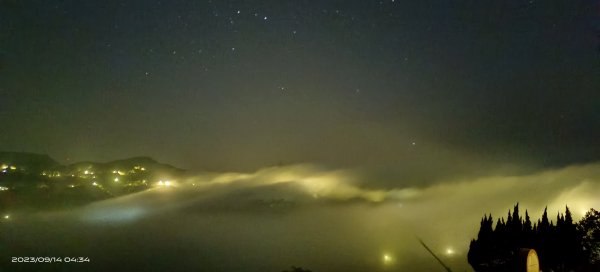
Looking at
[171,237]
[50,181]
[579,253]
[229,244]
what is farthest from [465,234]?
[50,181]

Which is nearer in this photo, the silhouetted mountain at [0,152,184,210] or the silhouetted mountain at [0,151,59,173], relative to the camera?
the silhouetted mountain at [0,152,184,210]

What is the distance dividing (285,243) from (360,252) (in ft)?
162

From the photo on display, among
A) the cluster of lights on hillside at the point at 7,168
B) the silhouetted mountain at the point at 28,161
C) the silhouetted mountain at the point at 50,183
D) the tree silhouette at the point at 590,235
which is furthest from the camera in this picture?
the silhouetted mountain at the point at 28,161

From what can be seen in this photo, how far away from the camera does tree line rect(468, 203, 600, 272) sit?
39941mm

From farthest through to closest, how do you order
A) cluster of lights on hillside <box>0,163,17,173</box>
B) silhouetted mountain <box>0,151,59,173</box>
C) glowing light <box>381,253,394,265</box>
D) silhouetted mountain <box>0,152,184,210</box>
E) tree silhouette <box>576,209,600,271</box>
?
1. silhouetted mountain <box>0,151,59,173</box>
2. cluster of lights on hillside <box>0,163,17,173</box>
3. silhouetted mountain <box>0,152,184,210</box>
4. glowing light <box>381,253,394,265</box>
5. tree silhouette <box>576,209,600,271</box>

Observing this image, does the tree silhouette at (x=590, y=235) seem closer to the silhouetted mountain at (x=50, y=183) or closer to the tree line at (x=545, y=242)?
the tree line at (x=545, y=242)

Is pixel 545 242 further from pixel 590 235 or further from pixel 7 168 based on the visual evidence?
pixel 7 168

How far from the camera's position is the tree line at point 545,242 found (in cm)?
3994

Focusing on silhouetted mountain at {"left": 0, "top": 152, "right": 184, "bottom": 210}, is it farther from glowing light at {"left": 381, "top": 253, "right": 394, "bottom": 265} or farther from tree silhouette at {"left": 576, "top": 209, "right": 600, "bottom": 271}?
tree silhouette at {"left": 576, "top": 209, "right": 600, "bottom": 271}

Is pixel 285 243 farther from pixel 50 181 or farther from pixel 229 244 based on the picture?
pixel 50 181

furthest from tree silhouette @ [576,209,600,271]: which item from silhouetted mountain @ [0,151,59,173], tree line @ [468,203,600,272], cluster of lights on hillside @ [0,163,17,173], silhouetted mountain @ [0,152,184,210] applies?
silhouetted mountain @ [0,151,59,173]

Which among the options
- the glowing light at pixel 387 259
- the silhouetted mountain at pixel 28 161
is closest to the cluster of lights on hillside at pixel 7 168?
the silhouetted mountain at pixel 28 161

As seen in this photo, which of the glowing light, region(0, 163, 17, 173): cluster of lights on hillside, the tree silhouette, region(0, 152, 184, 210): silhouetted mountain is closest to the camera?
the tree silhouette

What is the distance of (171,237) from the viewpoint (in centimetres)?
18200
